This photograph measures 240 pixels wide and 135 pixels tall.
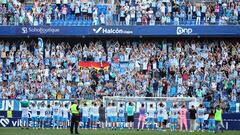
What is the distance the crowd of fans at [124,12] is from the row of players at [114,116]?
962cm

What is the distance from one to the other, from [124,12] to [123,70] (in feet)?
15.1

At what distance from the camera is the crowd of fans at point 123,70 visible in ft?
157

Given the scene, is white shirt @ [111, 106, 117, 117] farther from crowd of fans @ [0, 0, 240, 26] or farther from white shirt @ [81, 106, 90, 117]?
crowd of fans @ [0, 0, 240, 26]

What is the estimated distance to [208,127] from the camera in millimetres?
42375

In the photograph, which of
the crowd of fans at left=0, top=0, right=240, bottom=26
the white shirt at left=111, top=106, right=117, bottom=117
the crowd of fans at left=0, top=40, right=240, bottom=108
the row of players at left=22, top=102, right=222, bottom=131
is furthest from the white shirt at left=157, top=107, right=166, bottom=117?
the crowd of fans at left=0, top=0, right=240, bottom=26

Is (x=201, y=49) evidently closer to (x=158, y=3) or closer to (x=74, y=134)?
(x=158, y=3)

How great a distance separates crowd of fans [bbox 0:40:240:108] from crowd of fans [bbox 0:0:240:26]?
1854 mm

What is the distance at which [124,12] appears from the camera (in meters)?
51.7

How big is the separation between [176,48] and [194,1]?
4.76 meters

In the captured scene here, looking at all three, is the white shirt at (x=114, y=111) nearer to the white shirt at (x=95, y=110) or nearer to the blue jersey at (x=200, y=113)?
the white shirt at (x=95, y=110)

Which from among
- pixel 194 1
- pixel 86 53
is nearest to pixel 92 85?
pixel 86 53

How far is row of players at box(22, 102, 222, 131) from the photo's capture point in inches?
1658

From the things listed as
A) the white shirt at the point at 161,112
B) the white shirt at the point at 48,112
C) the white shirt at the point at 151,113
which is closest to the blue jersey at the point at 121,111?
the white shirt at the point at 151,113

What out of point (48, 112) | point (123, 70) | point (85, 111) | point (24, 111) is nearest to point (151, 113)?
point (85, 111)
